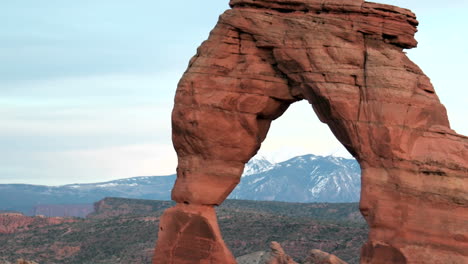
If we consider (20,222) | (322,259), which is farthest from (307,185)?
(322,259)

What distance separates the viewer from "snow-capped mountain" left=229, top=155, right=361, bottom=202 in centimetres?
18575

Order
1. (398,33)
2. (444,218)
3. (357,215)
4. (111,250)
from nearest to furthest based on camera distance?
(444,218)
(398,33)
(111,250)
(357,215)

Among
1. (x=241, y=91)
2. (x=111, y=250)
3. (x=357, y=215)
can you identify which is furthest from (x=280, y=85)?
(x=357, y=215)

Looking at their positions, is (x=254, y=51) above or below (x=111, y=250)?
above

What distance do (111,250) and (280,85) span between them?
35.4 meters

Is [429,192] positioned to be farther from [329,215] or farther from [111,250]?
[329,215]

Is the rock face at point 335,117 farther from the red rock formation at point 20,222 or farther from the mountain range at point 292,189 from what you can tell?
the mountain range at point 292,189

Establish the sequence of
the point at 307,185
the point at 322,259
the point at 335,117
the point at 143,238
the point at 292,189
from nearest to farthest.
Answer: the point at 335,117 → the point at 322,259 → the point at 143,238 → the point at 292,189 → the point at 307,185

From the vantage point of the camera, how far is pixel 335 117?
29438 millimetres

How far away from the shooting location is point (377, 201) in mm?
28594

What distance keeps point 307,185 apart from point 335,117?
162m

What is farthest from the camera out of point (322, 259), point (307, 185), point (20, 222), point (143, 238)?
point (307, 185)

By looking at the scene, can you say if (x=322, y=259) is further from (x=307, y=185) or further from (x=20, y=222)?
(x=307, y=185)

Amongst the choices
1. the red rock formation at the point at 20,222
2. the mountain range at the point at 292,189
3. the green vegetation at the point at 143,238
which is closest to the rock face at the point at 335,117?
the green vegetation at the point at 143,238
